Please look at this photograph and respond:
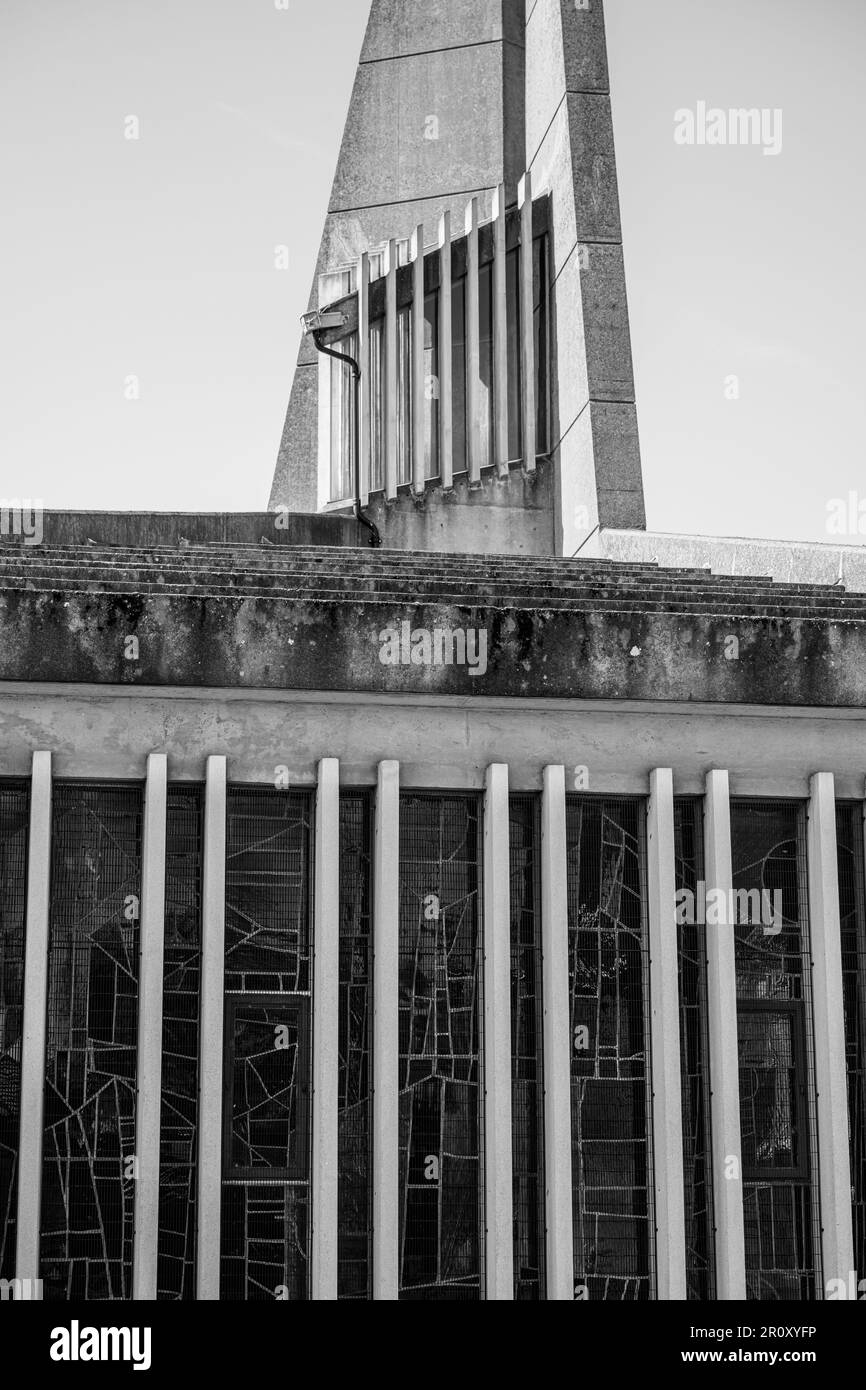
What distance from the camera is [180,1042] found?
34.6 feet

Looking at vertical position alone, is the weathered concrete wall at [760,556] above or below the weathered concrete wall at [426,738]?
above

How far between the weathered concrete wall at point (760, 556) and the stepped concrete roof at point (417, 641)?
9.48 ft

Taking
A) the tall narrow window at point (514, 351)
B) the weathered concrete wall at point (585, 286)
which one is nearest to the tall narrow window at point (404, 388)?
the tall narrow window at point (514, 351)

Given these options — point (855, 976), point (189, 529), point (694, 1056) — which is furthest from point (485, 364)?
point (694, 1056)

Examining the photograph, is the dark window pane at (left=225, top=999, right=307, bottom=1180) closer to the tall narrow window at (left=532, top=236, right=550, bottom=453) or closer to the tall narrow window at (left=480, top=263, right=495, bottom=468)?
the tall narrow window at (left=480, top=263, right=495, bottom=468)

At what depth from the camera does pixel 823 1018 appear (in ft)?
35.4

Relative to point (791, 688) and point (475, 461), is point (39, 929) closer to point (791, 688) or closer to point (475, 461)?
point (791, 688)

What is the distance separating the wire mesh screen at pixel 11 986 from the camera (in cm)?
1028

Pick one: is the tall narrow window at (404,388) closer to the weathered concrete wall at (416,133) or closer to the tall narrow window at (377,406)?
the tall narrow window at (377,406)

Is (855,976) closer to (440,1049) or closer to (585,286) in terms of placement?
(440,1049)

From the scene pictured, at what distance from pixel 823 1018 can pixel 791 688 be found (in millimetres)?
1743

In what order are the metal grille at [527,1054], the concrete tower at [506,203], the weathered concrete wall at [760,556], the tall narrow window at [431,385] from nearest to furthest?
the metal grille at [527,1054], the weathered concrete wall at [760,556], the concrete tower at [506,203], the tall narrow window at [431,385]

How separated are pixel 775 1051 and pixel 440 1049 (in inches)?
70.8
